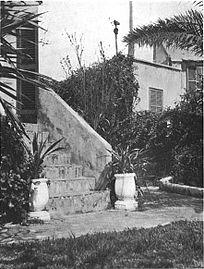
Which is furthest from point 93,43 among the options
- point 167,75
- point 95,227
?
point 95,227

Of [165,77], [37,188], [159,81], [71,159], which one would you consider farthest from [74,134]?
[165,77]

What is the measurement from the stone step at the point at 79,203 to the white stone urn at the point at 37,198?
336 mm

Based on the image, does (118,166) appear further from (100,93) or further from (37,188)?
(100,93)

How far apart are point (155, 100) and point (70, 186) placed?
7.38m

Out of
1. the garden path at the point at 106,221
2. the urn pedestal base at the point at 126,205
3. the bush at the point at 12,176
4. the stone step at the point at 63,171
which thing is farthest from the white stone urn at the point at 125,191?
the bush at the point at 12,176

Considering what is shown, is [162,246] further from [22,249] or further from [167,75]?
[167,75]

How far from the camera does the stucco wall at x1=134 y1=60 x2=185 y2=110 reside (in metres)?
13.5

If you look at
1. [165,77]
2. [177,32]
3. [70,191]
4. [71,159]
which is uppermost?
[165,77]

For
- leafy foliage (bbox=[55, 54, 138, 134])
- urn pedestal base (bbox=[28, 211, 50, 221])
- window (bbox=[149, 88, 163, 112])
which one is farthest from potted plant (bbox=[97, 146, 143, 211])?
window (bbox=[149, 88, 163, 112])

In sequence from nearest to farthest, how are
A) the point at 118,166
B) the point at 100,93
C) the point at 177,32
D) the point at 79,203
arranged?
the point at 79,203
the point at 177,32
the point at 118,166
the point at 100,93

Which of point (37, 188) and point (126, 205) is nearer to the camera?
point (37, 188)

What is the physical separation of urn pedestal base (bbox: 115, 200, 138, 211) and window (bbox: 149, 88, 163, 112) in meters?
6.66

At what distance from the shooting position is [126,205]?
7.39m

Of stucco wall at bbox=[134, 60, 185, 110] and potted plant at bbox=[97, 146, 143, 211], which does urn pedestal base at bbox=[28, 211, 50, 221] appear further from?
stucco wall at bbox=[134, 60, 185, 110]
